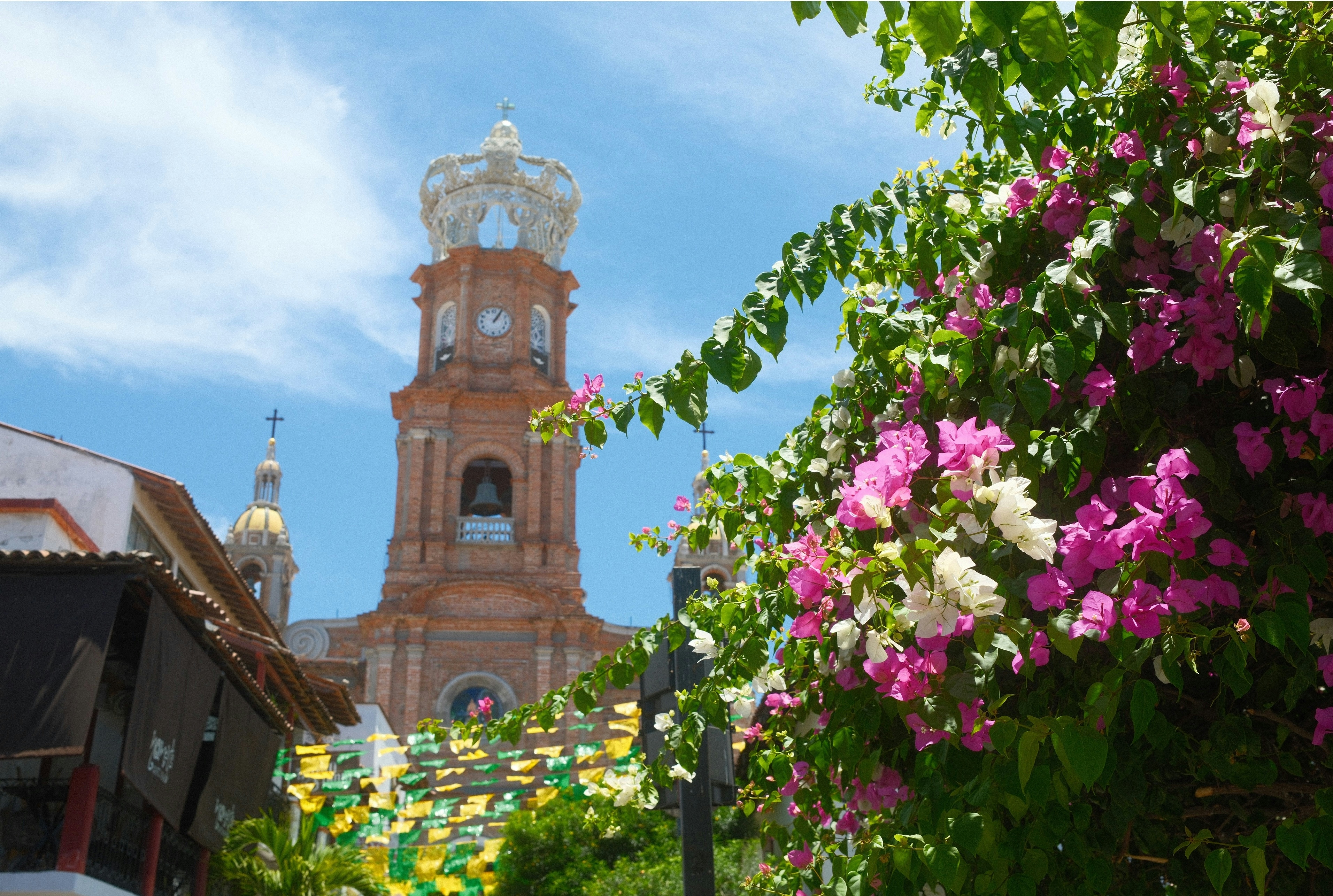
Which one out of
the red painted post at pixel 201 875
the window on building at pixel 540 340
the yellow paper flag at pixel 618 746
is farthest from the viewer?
the window on building at pixel 540 340

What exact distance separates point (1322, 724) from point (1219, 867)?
47 cm

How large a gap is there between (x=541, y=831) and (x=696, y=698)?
21.3 meters

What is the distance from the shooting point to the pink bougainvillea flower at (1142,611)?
2.67m

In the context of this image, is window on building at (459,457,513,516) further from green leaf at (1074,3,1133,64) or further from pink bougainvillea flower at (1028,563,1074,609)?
green leaf at (1074,3,1133,64)

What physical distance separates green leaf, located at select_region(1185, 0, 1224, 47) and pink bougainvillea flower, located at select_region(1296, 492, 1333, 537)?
1087mm

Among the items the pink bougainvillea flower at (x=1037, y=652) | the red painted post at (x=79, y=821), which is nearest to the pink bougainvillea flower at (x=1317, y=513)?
the pink bougainvillea flower at (x=1037, y=652)

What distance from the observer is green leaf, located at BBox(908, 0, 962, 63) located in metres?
2.14

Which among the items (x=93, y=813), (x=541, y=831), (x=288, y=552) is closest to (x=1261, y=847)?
(x=93, y=813)

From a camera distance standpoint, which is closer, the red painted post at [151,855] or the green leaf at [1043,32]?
the green leaf at [1043,32]

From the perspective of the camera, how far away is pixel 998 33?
214 cm

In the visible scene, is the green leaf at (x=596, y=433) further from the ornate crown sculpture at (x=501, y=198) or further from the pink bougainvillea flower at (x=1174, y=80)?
the ornate crown sculpture at (x=501, y=198)

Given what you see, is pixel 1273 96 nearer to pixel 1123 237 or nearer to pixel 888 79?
pixel 1123 237

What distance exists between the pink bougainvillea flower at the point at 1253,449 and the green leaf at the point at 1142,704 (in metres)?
0.68

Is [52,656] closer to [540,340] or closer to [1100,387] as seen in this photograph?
[1100,387]
